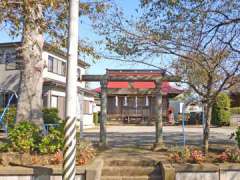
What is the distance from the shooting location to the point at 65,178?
7.64 meters

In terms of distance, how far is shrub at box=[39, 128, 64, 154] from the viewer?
34.5 ft

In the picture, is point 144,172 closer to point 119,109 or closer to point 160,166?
point 160,166

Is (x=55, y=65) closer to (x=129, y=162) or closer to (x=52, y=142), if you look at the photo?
(x=52, y=142)

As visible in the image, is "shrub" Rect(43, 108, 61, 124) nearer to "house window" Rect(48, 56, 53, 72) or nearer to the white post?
"house window" Rect(48, 56, 53, 72)

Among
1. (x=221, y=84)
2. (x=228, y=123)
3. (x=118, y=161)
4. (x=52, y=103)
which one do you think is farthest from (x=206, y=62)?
(x=228, y=123)

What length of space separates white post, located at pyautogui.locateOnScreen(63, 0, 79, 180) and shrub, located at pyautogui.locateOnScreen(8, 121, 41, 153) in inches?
119

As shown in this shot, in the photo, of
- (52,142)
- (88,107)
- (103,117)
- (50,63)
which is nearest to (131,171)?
(52,142)

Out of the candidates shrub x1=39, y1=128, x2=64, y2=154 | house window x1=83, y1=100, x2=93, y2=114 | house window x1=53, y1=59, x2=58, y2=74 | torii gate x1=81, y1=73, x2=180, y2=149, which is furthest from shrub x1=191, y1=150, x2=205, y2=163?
house window x1=83, y1=100, x2=93, y2=114

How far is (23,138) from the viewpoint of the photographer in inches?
419

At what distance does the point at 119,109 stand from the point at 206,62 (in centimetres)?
2891

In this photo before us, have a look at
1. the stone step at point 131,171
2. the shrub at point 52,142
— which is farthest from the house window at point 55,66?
the stone step at point 131,171

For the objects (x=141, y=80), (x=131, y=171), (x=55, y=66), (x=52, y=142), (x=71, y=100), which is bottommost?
(x=131, y=171)

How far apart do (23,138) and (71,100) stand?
3.52m

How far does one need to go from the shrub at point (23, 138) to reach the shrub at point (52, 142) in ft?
0.93
